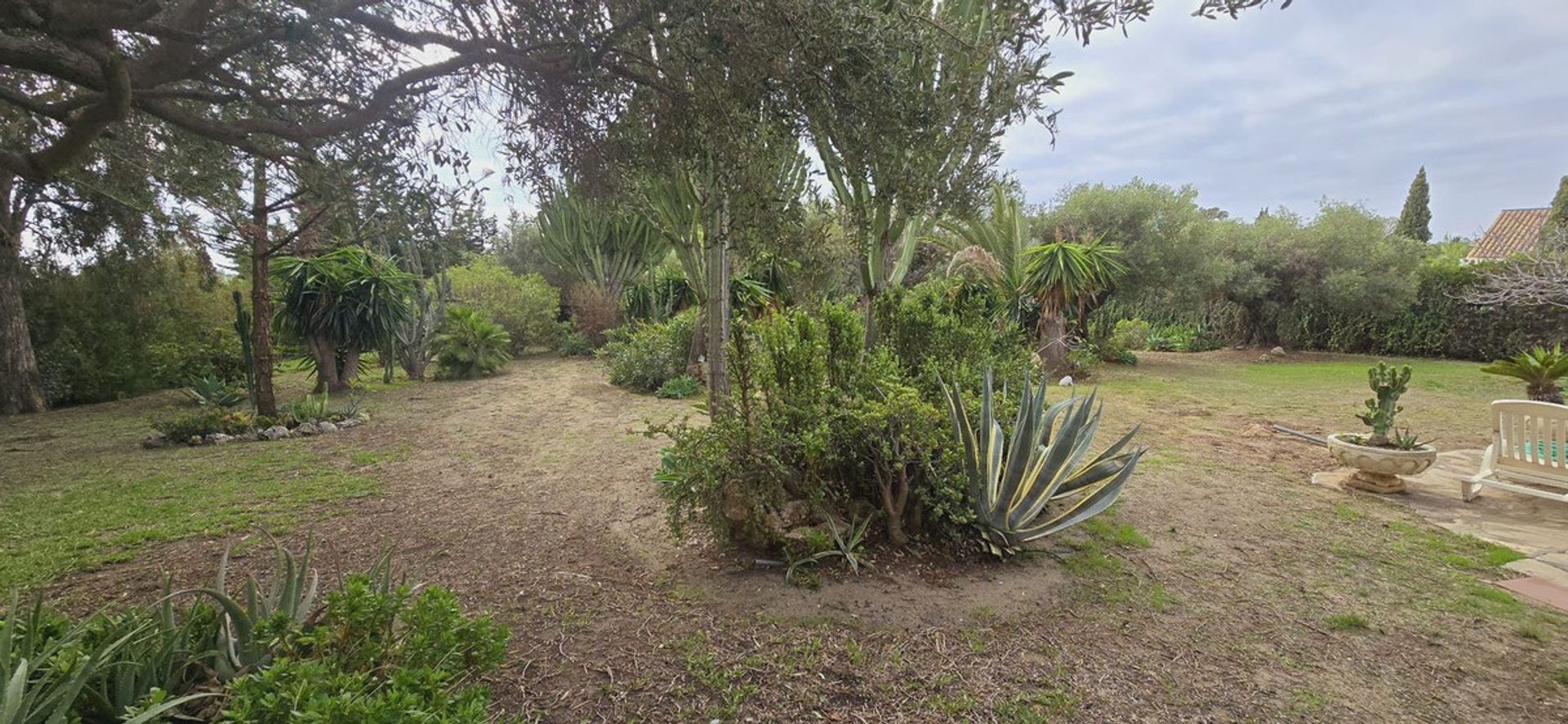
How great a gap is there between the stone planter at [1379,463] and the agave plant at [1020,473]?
9.05ft

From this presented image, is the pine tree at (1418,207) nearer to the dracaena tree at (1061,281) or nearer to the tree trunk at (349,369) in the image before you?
the dracaena tree at (1061,281)

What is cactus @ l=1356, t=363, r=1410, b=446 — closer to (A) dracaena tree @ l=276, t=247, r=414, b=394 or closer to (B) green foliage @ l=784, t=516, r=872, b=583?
(B) green foliage @ l=784, t=516, r=872, b=583

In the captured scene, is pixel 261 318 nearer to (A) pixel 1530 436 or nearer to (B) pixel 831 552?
(B) pixel 831 552

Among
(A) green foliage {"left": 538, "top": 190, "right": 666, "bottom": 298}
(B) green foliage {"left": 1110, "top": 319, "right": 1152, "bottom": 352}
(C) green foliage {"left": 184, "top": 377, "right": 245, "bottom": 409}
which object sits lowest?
(C) green foliage {"left": 184, "top": 377, "right": 245, "bottom": 409}

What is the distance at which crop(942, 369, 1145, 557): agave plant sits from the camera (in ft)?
11.0

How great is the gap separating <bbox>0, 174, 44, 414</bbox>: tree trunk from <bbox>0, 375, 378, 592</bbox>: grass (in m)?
2.67

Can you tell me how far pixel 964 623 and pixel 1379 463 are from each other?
426 cm

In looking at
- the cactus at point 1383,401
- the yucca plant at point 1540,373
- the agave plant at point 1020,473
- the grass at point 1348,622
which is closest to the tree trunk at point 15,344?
the agave plant at point 1020,473

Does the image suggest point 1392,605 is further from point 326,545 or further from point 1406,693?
point 326,545

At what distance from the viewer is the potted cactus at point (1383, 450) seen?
186 inches

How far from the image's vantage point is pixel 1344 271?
1519 centimetres

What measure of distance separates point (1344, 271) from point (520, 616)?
19577 mm

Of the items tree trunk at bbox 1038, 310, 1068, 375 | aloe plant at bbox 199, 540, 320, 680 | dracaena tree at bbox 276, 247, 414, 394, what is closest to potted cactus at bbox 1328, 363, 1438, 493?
aloe plant at bbox 199, 540, 320, 680

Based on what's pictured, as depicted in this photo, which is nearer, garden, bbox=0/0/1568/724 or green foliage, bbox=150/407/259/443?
garden, bbox=0/0/1568/724
